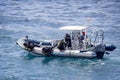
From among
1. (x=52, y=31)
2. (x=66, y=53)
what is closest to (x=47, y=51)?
(x=66, y=53)

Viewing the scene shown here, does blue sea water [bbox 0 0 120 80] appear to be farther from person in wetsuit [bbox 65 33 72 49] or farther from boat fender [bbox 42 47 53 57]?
person in wetsuit [bbox 65 33 72 49]

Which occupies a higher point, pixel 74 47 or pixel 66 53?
pixel 74 47

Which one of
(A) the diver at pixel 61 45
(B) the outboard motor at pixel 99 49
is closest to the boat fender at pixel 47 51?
(A) the diver at pixel 61 45

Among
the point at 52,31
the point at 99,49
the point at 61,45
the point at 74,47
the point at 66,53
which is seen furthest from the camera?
the point at 52,31

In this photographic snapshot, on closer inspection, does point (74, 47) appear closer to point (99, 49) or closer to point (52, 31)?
point (99, 49)

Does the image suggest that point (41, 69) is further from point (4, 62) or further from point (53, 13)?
point (53, 13)

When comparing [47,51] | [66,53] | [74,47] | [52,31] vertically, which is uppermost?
[52,31]

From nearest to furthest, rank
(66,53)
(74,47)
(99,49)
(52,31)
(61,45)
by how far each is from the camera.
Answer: (99,49) < (66,53) < (61,45) < (74,47) < (52,31)

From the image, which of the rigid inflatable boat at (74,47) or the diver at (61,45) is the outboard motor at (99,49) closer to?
the rigid inflatable boat at (74,47)

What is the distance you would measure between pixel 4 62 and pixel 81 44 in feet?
21.3

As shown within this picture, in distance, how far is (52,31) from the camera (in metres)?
46.4

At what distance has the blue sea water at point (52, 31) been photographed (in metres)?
33.8

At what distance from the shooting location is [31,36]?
45156 mm

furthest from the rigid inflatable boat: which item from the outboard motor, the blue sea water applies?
the blue sea water
